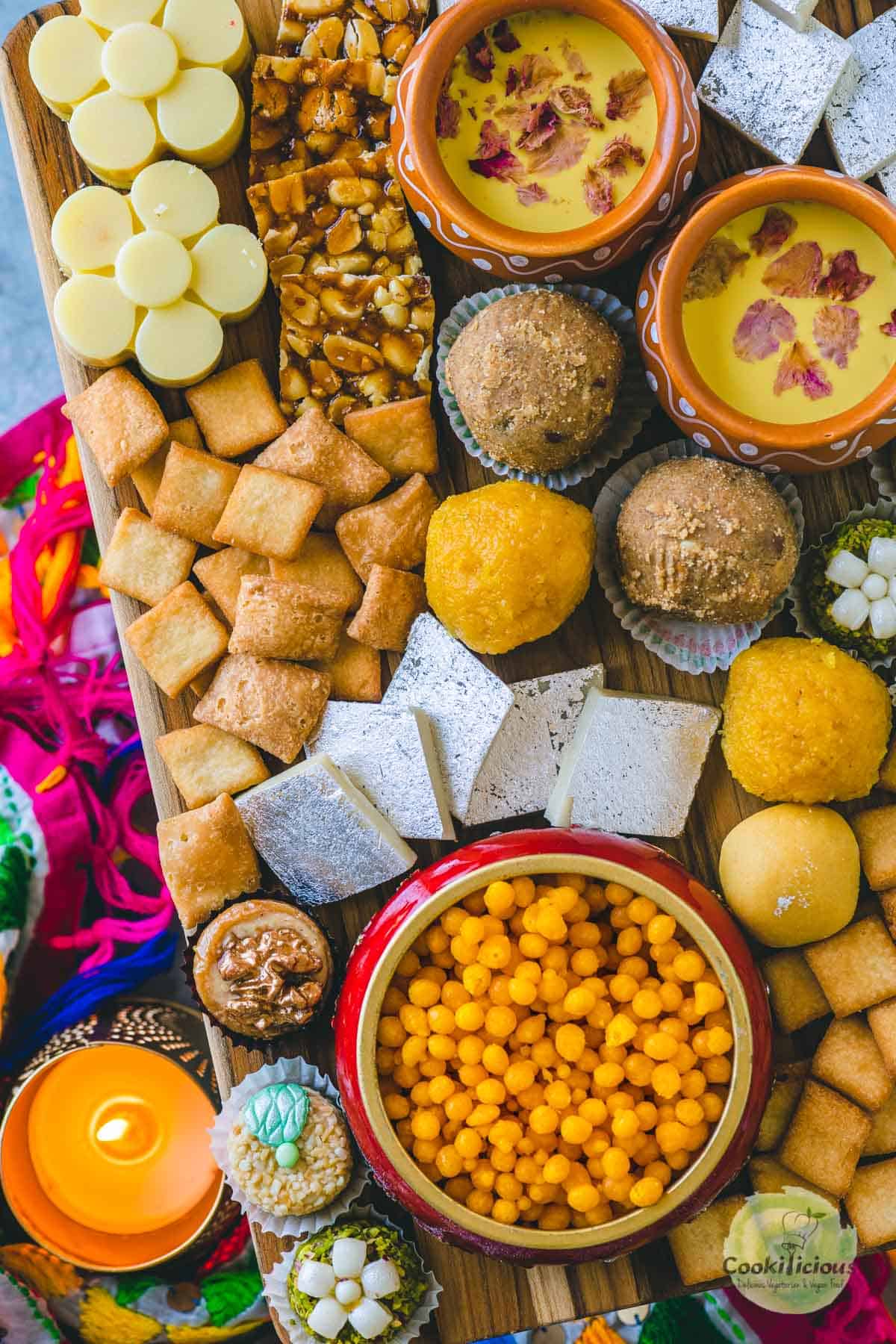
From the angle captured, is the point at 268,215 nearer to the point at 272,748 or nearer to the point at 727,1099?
the point at 272,748

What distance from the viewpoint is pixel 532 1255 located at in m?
1.73

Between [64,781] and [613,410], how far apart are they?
138cm

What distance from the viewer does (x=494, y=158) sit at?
6.09 ft

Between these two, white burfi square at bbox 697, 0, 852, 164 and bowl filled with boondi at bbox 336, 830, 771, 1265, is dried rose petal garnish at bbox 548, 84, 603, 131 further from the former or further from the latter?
bowl filled with boondi at bbox 336, 830, 771, 1265

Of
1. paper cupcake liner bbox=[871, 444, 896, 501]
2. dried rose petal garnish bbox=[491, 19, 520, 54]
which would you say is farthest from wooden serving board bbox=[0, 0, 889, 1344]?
dried rose petal garnish bbox=[491, 19, 520, 54]

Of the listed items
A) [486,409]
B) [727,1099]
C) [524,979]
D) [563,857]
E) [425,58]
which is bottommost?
[727,1099]

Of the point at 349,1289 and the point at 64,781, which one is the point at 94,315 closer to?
the point at 64,781

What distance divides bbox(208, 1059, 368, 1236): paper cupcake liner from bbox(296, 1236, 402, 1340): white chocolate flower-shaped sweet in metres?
0.10

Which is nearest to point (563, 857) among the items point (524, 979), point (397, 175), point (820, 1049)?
point (524, 979)

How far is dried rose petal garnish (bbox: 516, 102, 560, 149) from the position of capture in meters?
1.83

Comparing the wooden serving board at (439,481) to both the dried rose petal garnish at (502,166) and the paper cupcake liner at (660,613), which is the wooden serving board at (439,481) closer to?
the paper cupcake liner at (660,613)

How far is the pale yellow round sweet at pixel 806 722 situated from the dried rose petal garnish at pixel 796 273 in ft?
1.89

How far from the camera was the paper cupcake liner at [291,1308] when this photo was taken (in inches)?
75.2

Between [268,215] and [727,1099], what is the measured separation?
166 centimetres
